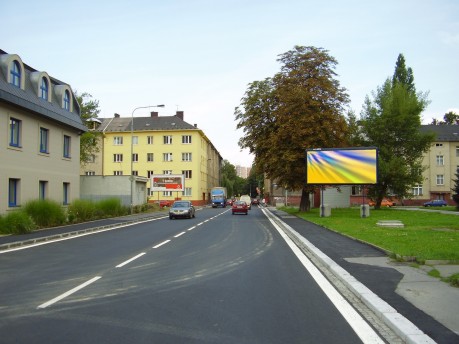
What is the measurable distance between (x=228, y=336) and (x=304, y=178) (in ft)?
105

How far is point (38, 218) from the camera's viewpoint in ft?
72.4

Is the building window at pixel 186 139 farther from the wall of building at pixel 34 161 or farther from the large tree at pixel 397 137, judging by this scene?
the wall of building at pixel 34 161

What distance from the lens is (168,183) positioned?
216 feet

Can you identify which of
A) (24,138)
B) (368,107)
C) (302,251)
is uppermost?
(368,107)

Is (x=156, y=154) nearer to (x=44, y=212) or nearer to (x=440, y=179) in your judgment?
(x=440, y=179)

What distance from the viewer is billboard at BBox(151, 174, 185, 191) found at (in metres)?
65.3

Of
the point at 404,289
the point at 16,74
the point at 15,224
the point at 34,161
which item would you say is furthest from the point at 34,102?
the point at 404,289

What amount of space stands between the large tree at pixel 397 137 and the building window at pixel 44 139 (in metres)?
32.1

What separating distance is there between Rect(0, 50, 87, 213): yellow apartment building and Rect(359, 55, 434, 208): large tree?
99.9 ft

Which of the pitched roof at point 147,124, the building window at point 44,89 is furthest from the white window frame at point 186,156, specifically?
the building window at point 44,89

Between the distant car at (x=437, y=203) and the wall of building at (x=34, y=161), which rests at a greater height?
the wall of building at (x=34, y=161)

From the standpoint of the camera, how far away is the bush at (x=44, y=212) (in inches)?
862

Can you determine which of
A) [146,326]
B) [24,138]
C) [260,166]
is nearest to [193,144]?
[260,166]

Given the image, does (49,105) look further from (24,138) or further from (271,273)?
(271,273)
